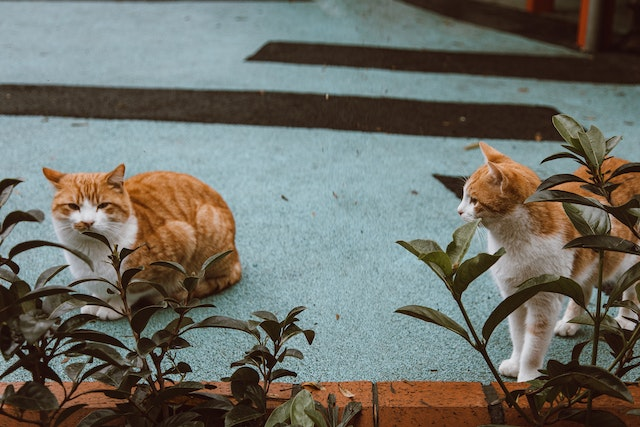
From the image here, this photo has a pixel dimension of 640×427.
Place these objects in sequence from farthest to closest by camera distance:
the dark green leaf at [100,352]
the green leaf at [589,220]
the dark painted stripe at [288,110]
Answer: the dark painted stripe at [288,110]
the green leaf at [589,220]
the dark green leaf at [100,352]

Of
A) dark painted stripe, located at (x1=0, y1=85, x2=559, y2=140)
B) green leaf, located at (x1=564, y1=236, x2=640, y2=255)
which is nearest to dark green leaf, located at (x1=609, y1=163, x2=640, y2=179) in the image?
green leaf, located at (x1=564, y1=236, x2=640, y2=255)

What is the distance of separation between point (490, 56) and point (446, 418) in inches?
172

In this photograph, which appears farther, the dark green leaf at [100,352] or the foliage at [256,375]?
the foliage at [256,375]

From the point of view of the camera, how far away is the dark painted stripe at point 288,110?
3.81 metres

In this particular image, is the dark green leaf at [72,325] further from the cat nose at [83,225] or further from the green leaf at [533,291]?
the cat nose at [83,225]

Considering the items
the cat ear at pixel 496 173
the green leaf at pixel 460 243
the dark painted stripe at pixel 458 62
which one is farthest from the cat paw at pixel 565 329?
the dark painted stripe at pixel 458 62

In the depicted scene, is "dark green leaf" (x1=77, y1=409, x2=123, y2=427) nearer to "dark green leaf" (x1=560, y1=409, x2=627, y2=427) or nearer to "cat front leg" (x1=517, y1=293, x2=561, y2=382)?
"dark green leaf" (x1=560, y1=409, x2=627, y2=427)

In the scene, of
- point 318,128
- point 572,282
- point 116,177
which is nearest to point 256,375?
point 572,282

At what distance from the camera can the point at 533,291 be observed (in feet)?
3.72

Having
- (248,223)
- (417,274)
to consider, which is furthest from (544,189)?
(248,223)

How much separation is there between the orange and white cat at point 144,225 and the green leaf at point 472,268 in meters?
0.99

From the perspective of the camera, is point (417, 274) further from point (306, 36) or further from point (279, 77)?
point (306, 36)

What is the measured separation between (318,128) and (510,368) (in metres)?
2.11

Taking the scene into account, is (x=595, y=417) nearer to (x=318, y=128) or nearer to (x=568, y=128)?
(x=568, y=128)
